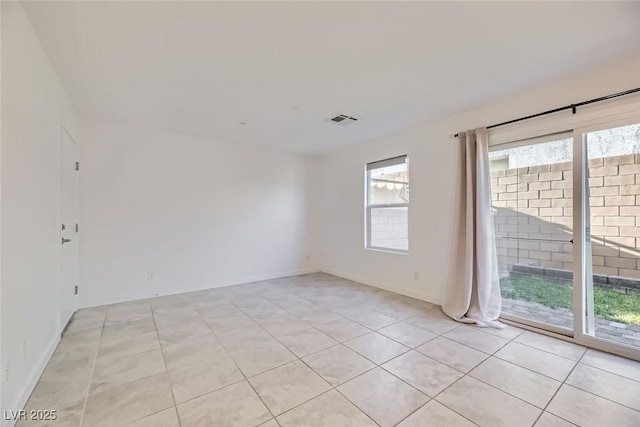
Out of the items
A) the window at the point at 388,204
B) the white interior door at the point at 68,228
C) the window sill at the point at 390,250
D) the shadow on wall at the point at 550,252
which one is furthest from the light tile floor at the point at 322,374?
the window at the point at 388,204

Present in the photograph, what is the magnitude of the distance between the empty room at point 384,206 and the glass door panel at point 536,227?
0.02 m

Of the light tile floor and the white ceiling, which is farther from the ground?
the white ceiling

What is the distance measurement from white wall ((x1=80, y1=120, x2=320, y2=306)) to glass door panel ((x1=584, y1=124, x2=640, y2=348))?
159 inches

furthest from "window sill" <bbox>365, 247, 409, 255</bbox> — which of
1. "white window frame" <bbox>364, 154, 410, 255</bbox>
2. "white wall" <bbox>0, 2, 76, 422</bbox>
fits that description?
"white wall" <bbox>0, 2, 76, 422</bbox>

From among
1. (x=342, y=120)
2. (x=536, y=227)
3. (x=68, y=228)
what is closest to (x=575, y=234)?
(x=536, y=227)

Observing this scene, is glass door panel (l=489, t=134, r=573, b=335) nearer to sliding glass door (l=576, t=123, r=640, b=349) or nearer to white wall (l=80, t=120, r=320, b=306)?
sliding glass door (l=576, t=123, r=640, b=349)

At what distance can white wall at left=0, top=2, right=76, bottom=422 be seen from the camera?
1.50 meters

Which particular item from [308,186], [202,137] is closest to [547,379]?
[308,186]

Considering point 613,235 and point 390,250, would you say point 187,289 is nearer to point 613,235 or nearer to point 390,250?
→ point 390,250

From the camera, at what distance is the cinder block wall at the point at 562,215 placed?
2273mm

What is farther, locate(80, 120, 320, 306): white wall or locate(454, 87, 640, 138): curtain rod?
locate(80, 120, 320, 306): white wall

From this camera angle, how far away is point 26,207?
5.75ft

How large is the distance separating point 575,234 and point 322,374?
2564mm

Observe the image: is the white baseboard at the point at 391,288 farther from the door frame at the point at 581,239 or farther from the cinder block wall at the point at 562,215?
the door frame at the point at 581,239
